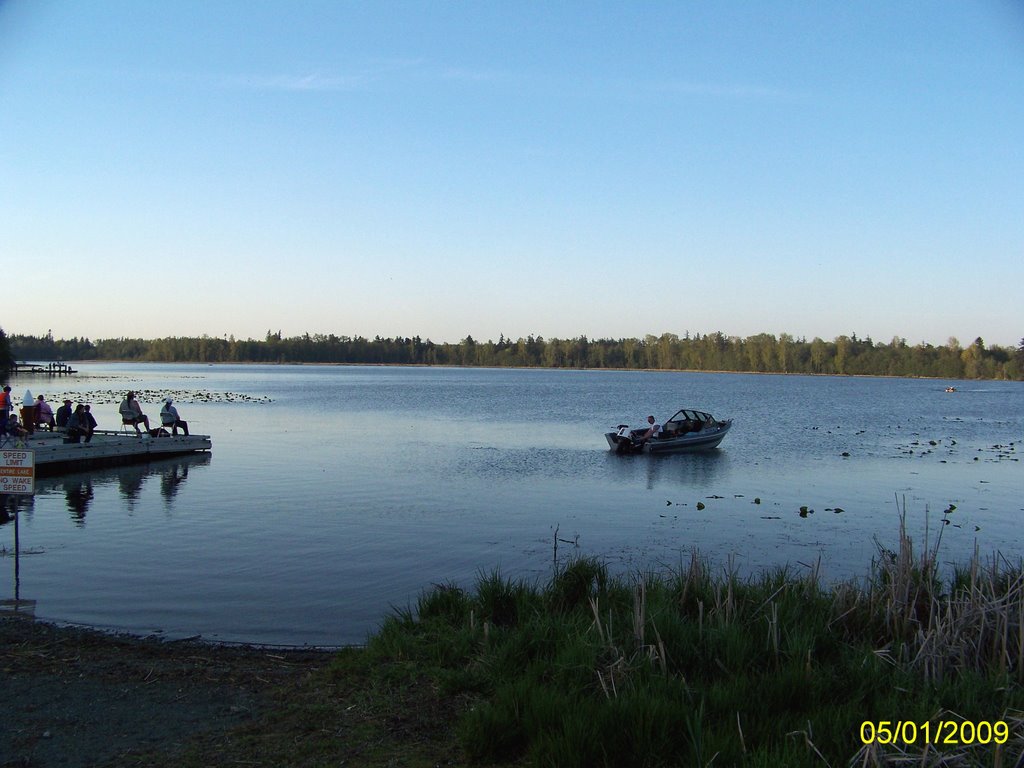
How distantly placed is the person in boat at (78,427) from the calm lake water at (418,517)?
191 cm

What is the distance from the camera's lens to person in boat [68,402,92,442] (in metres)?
25.9

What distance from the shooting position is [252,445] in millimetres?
33594

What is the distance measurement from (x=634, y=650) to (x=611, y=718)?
4.91 ft

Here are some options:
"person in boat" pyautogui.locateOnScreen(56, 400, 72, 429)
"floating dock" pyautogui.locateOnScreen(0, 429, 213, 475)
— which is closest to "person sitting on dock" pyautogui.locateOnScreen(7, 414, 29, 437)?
"floating dock" pyautogui.locateOnScreen(0, 429, 213, 475)

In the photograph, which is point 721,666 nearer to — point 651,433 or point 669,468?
point 669,468

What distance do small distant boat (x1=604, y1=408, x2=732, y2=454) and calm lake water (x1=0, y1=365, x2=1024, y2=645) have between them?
100 cm

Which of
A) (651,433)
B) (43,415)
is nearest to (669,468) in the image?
(651,433)

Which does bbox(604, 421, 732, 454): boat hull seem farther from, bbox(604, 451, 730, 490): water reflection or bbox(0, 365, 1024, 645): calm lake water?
bbox(0, 365, 1024, 645): calm lake water

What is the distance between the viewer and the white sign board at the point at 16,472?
11867 mm

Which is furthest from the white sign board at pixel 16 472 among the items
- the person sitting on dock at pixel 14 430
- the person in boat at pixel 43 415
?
the person in boat at pixel 43 415
